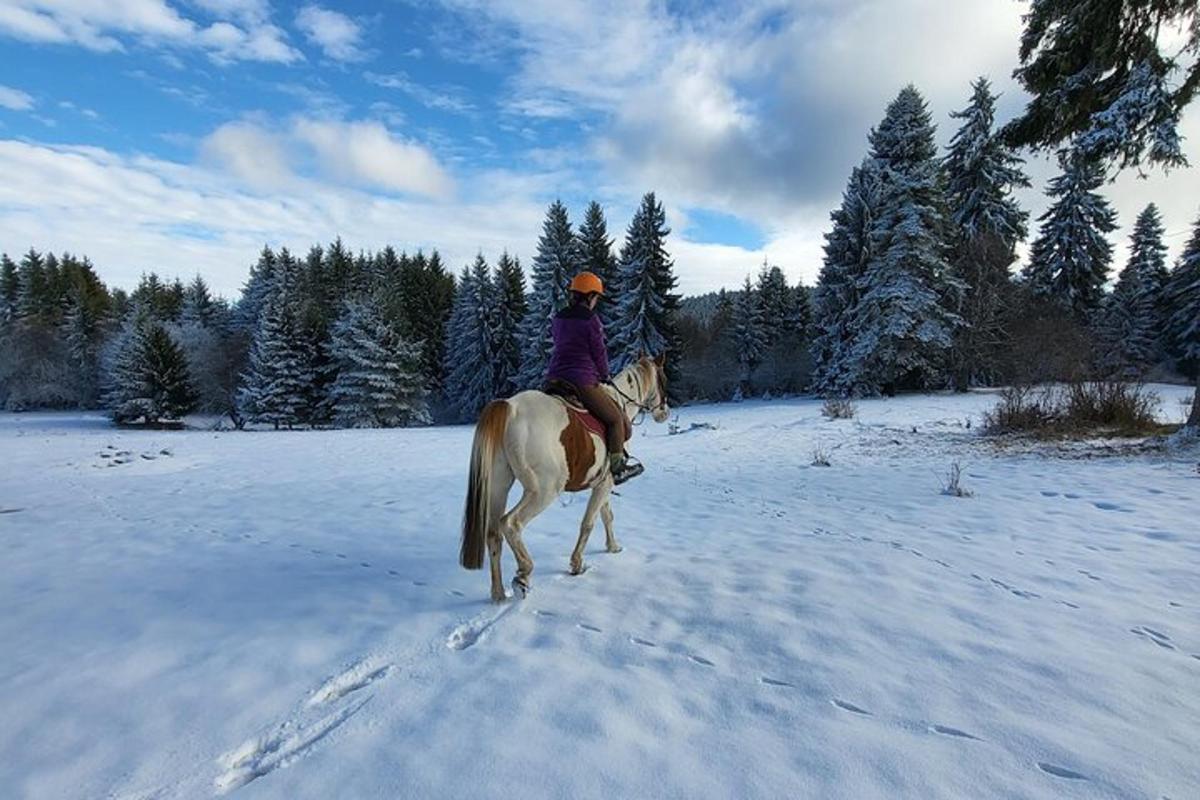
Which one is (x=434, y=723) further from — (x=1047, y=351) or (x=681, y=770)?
(x=1047, y=351)

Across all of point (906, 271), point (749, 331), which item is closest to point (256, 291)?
point (749, 331)

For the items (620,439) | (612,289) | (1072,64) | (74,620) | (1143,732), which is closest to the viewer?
(1143,732)

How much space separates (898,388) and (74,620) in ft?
105

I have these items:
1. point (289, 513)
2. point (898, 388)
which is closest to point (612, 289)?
point (898, 388)

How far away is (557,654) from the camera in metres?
3.58

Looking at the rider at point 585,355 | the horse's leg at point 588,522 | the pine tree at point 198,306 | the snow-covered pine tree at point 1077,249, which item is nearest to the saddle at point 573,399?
the rider at point 585,355

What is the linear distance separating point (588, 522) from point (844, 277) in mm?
28866

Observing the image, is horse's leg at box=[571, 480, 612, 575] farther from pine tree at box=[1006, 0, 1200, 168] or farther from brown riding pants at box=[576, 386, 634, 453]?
pine tree at box=[1006, 0, 1200, 168]

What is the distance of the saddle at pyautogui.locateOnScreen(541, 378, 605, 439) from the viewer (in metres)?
5.07

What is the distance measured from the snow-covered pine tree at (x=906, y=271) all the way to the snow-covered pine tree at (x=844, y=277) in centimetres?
48

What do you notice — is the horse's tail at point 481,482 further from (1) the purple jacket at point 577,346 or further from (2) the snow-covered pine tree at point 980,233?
(2) the snow-covered pine tree at point 980,233

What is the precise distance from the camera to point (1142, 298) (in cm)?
3697

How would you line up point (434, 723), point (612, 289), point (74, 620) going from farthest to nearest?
point (612, 289) → point (74, 620) → point (434, 723)

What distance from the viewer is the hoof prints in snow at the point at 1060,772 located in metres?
2.30
